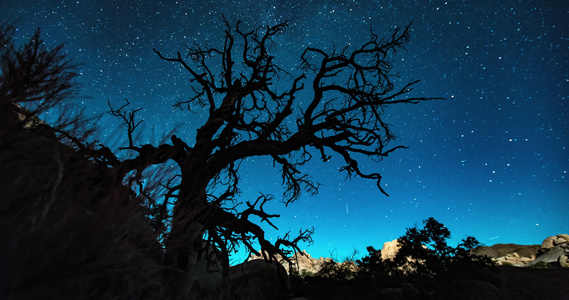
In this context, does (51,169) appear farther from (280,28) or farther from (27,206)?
(280,28)

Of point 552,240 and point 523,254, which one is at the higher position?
point 552,240

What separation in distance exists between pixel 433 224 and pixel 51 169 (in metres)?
12.2

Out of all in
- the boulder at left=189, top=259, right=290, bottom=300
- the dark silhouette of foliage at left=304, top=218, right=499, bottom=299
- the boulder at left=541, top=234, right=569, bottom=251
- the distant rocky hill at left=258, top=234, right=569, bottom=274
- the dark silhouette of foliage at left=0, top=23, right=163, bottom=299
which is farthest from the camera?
the boulder at left=541, top=234, right=569, bottom=251

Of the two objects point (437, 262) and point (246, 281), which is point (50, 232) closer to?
point (246, 281)

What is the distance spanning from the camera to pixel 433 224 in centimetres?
1080

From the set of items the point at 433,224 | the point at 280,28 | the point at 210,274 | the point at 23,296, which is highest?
the point at 280,28

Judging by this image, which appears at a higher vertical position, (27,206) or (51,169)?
(51,169)

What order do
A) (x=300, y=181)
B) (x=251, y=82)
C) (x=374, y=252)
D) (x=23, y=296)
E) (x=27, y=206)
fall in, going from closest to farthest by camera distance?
(x=23, y=296) → (x=27, y=206) → (x=251, y=82) → (x=300, y=181) → (x=374, y=252)

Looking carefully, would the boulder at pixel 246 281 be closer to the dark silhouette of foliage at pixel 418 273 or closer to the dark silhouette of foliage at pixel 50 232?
the dark silhouette of foliage at pixel 418 273

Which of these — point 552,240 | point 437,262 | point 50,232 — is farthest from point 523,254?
point 50,232

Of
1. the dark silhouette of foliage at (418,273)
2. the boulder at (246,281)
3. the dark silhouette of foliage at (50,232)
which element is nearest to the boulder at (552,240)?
the dark silhouette of foliage at (418,273)

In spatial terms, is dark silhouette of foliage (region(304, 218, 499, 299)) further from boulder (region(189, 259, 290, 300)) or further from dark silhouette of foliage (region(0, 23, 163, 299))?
dark silhouette of foliage (region(0, 23, 163, 299))

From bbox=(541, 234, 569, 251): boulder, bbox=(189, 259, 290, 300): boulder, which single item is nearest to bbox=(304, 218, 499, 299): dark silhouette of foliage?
bbox=(189, 259, 290, 300): boulder

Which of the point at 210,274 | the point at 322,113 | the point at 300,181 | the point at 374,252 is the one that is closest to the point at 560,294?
the point at 374,252
